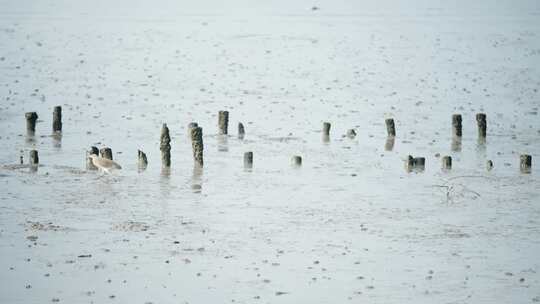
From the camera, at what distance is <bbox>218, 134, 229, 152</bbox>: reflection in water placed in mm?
38531

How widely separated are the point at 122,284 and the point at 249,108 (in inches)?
1226

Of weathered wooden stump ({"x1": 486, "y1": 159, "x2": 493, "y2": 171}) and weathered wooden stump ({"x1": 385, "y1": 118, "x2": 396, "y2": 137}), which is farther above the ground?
weathered wooden stump ({"x1": 385, "y1": 118, "x2": 396, "y2": 137})

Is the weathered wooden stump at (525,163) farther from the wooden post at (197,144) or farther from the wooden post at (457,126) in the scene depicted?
the wooden post at (197,144)

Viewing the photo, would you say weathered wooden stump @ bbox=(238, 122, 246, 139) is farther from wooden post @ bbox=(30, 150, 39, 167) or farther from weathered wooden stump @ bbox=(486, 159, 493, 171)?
weathered wooden stump @ bbox=(486, 159, 493, 171)

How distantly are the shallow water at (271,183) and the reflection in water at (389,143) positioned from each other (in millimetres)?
389

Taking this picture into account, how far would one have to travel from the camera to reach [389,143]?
41.0 metres

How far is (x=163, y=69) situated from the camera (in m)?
69.3

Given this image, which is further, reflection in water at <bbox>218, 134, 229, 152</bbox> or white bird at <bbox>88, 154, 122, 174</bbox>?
reflection in water at <bbox>218, 134, 229, 152</bbox>

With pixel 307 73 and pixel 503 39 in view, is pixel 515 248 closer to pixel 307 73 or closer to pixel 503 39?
pixel 307 73

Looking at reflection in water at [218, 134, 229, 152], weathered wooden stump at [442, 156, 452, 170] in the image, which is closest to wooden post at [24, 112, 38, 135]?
reflection in water at [218, 134, 229, 152]

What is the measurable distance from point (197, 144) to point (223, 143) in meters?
5.41

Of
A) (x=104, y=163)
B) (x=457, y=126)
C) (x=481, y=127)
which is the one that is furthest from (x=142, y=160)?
(x=481, y=127)

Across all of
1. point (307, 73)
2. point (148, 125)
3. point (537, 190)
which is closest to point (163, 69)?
point (307, 73)

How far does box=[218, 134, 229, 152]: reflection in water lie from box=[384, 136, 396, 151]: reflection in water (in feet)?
20.0
